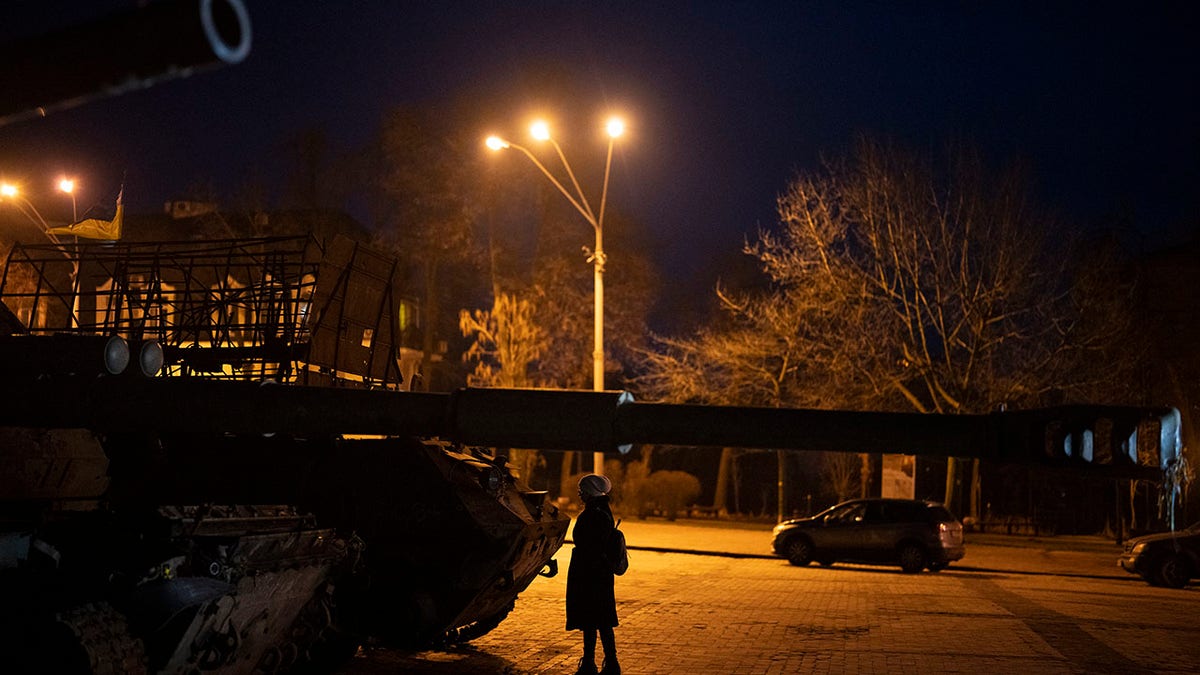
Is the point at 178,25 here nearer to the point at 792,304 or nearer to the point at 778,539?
the point at 778,539

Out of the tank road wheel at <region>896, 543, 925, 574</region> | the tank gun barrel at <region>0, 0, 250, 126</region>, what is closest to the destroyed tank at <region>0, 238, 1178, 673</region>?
the tank gun barrel at <region>0, 0, 250, 126</region>

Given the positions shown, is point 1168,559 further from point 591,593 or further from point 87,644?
point 87,644

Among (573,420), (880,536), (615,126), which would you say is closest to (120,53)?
(573,420)

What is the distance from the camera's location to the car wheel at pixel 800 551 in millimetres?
23312

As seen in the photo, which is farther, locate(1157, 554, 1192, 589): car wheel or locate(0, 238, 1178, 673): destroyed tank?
locate(1157, 554, 1192, 589): car wheel

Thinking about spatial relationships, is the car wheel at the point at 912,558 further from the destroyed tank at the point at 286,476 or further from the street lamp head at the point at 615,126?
the destroyed tank at the point at 286,476

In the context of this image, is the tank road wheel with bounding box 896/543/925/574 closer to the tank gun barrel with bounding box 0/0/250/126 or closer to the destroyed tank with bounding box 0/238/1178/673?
the destroyed tank with bounding box 0/238/1178/673

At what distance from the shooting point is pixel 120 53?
9.12 ft

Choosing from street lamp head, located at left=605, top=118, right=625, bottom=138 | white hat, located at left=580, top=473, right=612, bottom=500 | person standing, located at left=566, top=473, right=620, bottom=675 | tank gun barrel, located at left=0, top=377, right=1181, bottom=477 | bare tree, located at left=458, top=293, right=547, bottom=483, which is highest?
street lamp head, located at left=605, top=118, right=625, bottom=138

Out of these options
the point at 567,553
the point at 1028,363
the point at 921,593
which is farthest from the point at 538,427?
the point at 1028,363

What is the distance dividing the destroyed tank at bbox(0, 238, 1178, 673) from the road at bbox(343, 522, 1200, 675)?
127 cm

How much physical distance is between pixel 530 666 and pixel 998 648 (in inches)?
195

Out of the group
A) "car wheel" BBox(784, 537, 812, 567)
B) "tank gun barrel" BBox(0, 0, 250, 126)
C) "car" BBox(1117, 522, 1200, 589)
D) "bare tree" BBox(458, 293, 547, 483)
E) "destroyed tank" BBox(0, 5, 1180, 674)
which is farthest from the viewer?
"bare tree" BBox(458, 293, 547, 483)

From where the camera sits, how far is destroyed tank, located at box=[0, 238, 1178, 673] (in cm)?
572
